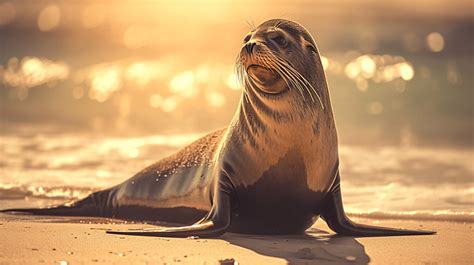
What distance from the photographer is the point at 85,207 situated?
368 inches

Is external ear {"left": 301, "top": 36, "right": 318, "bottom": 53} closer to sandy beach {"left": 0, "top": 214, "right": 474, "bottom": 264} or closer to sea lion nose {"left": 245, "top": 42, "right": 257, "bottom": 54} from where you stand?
sea lion nose {"left": 245, "top": 42, "right": 257, "bottom": 54}

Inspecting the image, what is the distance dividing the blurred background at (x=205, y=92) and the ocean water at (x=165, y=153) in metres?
0.02

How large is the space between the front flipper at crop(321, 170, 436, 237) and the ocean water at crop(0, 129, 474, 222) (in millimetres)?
1156

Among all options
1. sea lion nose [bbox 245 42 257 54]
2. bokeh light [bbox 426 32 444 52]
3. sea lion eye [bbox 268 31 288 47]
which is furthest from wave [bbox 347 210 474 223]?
bokeh light [bbox 426 32 444 52]

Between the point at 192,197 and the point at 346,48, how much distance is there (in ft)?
51.4

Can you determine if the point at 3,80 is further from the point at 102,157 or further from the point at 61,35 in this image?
the point at 102,157

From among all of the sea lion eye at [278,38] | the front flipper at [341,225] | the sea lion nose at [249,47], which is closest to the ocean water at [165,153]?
the front flipper at [341,225]

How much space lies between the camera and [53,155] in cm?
1301

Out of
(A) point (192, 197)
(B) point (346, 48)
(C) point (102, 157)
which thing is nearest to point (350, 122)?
(C) point (102, 157)

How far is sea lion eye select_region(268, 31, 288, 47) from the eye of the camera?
25.0 feet

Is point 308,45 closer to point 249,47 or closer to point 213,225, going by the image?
point 249,47

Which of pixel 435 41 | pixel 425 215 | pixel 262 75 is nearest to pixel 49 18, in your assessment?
pixel 435 41

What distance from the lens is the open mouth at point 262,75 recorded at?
7.36 m

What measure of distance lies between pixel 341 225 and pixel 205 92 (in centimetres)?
1179
